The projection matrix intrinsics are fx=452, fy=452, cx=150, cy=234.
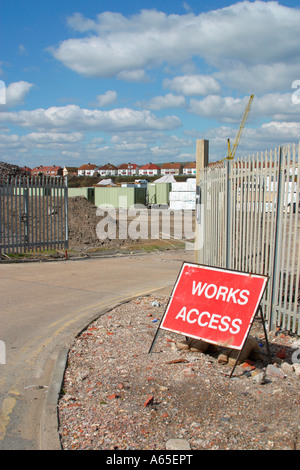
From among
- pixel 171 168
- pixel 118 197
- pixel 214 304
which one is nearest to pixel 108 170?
pixel 171 168

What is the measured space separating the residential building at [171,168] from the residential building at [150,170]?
8.31 feet

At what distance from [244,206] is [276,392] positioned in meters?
3.15

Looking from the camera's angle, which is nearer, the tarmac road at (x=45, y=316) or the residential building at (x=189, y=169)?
the tarmac road at (x=45, y=316)

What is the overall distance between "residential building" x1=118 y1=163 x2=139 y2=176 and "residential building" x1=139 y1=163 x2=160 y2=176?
8.48 ft

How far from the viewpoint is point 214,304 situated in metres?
5.46

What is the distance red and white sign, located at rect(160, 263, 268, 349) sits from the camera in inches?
203

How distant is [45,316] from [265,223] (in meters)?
4.01

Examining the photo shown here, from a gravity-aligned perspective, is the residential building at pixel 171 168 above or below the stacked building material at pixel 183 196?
above

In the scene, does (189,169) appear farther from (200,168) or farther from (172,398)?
(172,398)

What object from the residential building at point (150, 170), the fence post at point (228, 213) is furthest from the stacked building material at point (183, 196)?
the residential building at point (150, 170)

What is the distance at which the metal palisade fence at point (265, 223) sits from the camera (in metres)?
5.89

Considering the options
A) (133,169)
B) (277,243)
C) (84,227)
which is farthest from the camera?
(133,169)

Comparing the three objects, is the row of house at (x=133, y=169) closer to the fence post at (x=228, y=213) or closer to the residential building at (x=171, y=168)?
the residential building at (x=171, y=168)

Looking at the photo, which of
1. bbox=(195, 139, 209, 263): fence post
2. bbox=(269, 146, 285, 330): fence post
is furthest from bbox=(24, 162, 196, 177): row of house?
bbox=(269, 146, 285, 330): fence post
